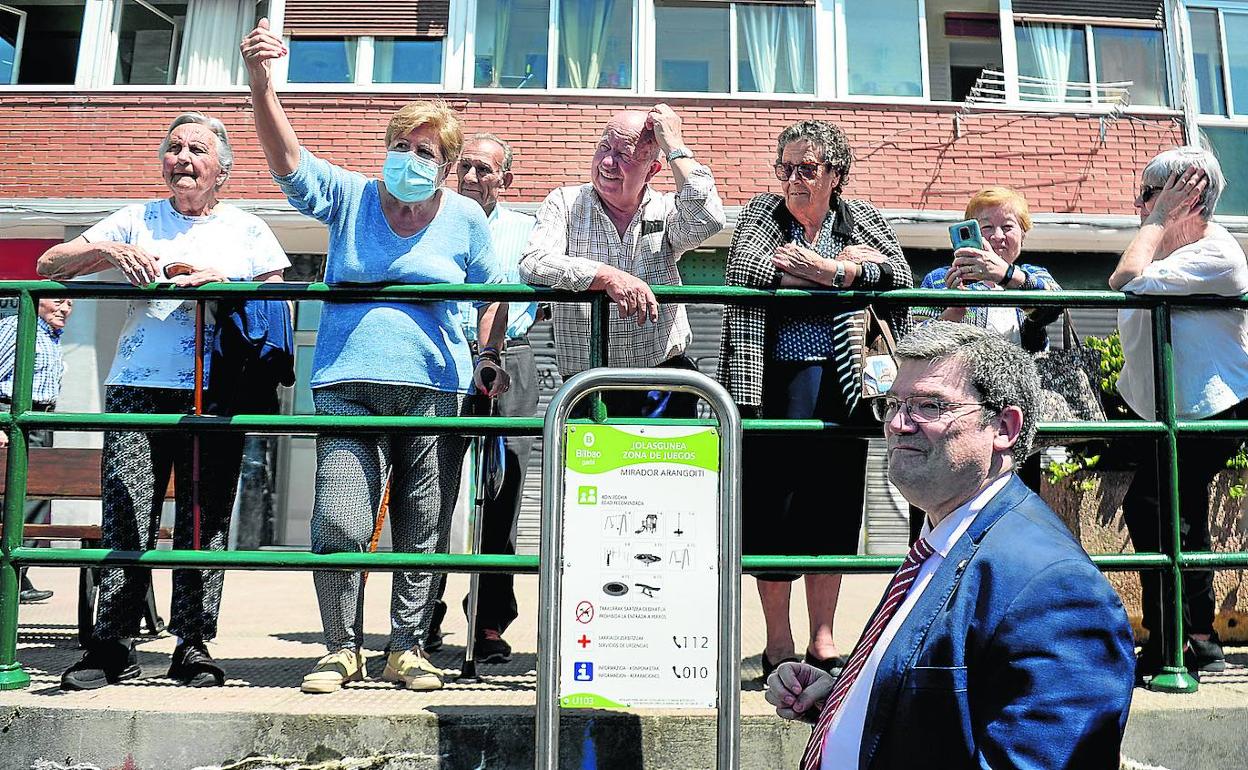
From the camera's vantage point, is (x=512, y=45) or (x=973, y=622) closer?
(x=973, y=622)

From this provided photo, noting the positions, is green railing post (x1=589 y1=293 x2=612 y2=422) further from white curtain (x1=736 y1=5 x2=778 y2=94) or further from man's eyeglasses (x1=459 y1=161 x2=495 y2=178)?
white curtain (x1=736 y1=5 x2=778 y2=94)

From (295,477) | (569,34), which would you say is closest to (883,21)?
(569,34)

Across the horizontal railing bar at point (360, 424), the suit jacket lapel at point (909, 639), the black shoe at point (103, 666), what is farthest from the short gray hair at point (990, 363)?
the black shoe at point (103, 666)

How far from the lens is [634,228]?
389cm

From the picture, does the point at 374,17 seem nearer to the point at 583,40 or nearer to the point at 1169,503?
the point at 583,40

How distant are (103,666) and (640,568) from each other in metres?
1.91

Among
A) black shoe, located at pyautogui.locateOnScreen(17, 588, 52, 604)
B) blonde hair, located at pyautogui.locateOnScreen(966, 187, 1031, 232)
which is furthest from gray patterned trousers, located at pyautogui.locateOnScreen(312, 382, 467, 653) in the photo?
black shoe, located at pyautogui.locateOnScreen(17, 588, 52, 604)

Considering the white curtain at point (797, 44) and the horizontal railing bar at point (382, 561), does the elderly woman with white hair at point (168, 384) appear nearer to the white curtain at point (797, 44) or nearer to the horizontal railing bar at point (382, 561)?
the horizontal railing bar at point (382, 561)

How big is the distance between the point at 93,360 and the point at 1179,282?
1200cm

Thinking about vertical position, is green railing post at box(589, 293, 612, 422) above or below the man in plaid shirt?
below

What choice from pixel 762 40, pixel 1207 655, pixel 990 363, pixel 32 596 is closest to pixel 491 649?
pixel 990 363

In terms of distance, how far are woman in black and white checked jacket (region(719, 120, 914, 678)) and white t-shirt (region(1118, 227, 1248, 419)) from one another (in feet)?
2.95

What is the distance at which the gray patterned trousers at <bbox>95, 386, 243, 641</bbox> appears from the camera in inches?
140

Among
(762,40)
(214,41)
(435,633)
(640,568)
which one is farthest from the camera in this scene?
(214,41)
